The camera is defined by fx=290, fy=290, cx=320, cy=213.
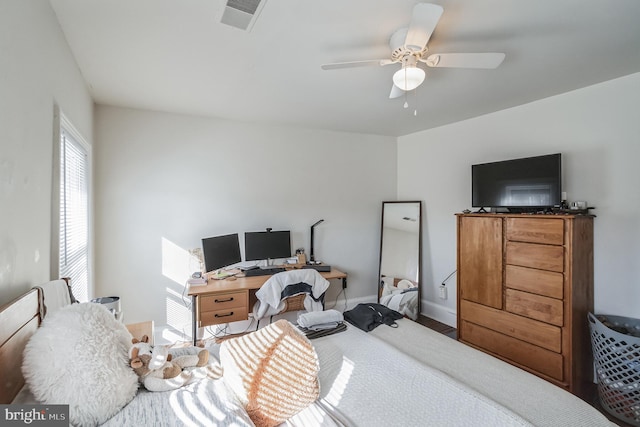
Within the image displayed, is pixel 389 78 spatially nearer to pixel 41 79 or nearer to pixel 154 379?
pixel 41 79

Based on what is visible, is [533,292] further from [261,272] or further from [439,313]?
[261,272]

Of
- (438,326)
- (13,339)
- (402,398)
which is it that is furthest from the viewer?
(438,326)

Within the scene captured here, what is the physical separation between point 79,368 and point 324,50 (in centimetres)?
197

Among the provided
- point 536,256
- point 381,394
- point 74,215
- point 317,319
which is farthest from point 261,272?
point 536,256

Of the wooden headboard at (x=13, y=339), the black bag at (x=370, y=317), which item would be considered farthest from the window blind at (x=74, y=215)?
the black bag at (x=370, y=317)

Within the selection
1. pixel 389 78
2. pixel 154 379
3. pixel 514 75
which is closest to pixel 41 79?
pixel 154 379

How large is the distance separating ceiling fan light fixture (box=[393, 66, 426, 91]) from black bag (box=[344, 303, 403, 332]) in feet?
5.17

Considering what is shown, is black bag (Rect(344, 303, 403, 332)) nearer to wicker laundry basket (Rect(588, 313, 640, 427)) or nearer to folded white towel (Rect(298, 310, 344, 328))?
folded white towel (Rect(298, 310, 344, 328))

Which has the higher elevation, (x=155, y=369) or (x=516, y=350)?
(x=155, y=369)

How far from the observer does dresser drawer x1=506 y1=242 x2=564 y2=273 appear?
2289 millimetres

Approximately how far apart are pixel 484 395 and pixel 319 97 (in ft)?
7.94

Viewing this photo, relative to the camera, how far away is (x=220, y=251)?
3.04 meters

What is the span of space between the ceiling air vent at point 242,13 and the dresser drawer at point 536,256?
266 centimetres

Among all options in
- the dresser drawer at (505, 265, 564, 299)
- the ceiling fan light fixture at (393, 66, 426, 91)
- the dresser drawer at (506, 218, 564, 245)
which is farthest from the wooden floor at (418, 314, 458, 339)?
the ceiling fan light fixture at (393, 66, 426, 91)
